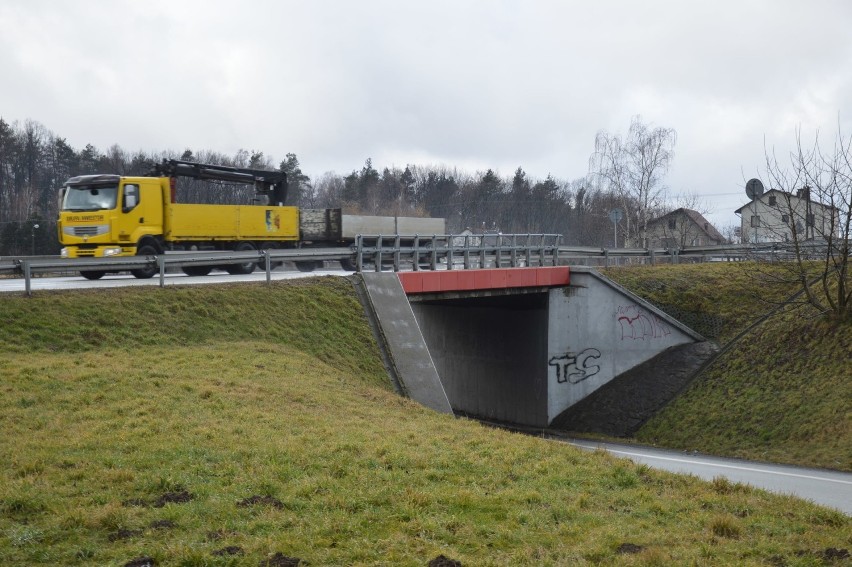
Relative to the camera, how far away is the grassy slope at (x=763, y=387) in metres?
19.8

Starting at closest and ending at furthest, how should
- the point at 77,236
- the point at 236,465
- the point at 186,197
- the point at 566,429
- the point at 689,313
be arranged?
the point at 236,465, the point at 77,236, the point at 566,429, the point at 689,313, the point at 186,197

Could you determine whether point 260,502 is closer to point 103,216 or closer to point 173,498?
point 173,498

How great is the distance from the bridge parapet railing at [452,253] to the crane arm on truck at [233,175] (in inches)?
282

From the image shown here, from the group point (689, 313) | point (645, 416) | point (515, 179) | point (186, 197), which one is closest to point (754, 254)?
point (689, 313)

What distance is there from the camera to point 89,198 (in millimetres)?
25422

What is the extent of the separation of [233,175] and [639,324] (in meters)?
15.6

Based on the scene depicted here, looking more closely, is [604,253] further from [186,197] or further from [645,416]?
[186,197]

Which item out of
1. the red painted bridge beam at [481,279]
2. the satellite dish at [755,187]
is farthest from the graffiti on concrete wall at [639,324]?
the satellite dish at [755,187]

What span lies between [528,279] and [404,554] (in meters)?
20.8

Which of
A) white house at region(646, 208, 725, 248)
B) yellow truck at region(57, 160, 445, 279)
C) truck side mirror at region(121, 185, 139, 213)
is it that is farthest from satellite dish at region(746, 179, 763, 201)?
white house at region(646, 208, 725, 248)

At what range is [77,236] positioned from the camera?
25125 mm

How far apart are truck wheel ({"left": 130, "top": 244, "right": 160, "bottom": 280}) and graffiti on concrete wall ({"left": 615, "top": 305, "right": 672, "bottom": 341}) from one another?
14.7 meters

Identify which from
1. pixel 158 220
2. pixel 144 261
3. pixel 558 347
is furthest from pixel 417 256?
pixel 158 220

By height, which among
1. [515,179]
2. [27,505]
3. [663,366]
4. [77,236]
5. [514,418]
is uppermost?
[515,179]
